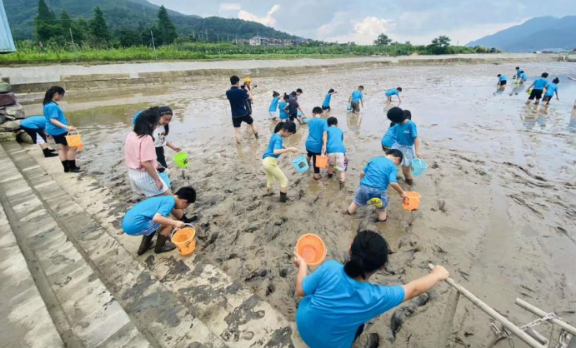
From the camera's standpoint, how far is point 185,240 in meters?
3.48

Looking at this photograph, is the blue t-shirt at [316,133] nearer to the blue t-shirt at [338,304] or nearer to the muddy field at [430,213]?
the muddy field at [430,213]

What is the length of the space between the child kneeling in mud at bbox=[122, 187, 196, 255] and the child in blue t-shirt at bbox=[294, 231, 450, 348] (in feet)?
6.45

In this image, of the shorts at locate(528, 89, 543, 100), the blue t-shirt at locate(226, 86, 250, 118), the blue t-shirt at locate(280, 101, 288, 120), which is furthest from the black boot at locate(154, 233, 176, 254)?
the shorts at locate(528, 89, 543, 100)

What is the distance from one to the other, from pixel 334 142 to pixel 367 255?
4008 mm

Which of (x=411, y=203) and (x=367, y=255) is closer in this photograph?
(x=367, y=255)

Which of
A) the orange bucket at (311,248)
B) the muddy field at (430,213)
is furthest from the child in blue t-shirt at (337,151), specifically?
the orange bucket at (311,248)

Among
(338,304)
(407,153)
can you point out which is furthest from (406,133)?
(338,304)

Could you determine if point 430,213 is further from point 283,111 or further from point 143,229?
point 283,111

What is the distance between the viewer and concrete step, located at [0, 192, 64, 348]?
2.06m

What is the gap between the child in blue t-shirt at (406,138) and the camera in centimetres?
528

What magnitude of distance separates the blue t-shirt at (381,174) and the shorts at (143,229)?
3015 millimetres

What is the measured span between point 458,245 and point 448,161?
11.6 ft

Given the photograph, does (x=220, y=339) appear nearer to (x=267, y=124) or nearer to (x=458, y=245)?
(x=458, y=245)

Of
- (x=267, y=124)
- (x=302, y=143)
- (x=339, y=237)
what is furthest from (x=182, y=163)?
(x=267, y=124)
